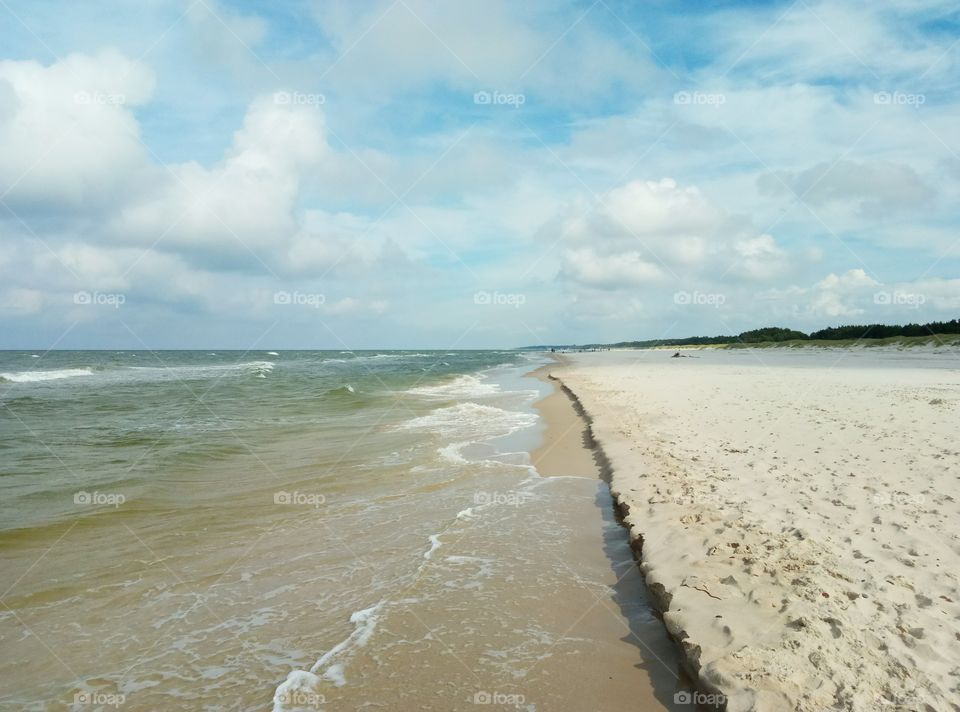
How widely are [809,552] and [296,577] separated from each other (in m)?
5.93

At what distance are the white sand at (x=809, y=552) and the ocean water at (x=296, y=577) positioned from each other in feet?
2.97

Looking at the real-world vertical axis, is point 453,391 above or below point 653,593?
below

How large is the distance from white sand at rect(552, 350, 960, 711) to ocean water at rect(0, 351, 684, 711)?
35.7 inches

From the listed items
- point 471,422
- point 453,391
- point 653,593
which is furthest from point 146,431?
point 653,593

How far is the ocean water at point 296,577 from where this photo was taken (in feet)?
15.0

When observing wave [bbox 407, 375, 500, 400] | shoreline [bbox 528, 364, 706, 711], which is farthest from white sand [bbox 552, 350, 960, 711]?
wave [bbox 407, 375, 500, 400]

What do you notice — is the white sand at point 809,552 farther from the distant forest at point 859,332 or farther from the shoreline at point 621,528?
the distant forest at point 859,332

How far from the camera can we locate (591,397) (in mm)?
24688

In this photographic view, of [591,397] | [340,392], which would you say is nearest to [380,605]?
[591,397]

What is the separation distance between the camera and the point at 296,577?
671cm

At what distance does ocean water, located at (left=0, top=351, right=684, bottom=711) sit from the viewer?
457cm

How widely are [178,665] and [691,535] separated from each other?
565cm

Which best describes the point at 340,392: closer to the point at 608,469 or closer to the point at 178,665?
the point at 608,469

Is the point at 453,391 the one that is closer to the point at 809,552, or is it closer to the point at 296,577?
the point at 296,577
